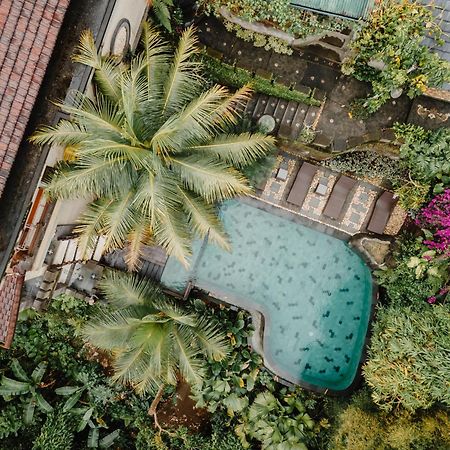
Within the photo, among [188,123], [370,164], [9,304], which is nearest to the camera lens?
[188,123]

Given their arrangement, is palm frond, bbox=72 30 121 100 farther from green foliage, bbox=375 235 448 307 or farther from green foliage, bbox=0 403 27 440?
green foliage, bbox=0 403 27 440

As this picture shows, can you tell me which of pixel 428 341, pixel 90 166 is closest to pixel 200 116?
pixel 90 166

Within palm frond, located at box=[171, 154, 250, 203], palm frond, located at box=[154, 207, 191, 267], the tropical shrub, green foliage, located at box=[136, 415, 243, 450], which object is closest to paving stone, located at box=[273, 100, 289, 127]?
the tropical shrub

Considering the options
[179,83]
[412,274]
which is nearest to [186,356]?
[412,274]

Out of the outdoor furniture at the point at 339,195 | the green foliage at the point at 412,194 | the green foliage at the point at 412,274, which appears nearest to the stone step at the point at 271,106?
the outdoor furniture at the point at 339,195

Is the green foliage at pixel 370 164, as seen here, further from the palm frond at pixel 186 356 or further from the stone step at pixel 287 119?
the palm frond at pixel 186 356

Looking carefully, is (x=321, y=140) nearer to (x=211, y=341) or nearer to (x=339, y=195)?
(x=339, y=195)
